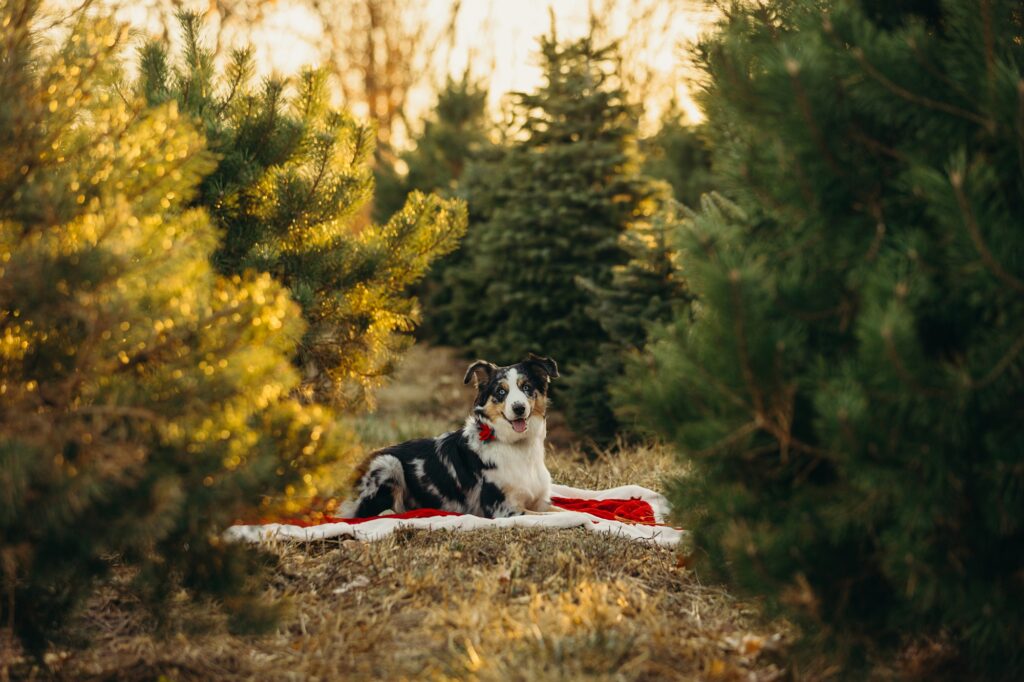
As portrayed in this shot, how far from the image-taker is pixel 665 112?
1989 cm

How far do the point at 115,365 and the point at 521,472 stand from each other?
3782mm

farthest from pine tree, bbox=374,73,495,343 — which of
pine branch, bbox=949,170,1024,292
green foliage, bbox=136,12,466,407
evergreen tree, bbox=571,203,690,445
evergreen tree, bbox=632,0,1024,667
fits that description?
pine branch, bbox=949,170,1024,292

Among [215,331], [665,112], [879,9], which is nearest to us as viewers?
[215,331]

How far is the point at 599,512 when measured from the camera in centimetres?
645

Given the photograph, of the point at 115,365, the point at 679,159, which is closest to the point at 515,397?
the point at 115,365

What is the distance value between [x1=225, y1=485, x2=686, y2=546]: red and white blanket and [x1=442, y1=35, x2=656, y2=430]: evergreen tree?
5.79m

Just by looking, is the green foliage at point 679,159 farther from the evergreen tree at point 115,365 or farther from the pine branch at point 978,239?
the pine branch at point 978,239

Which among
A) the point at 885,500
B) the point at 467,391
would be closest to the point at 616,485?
the point at 885,500

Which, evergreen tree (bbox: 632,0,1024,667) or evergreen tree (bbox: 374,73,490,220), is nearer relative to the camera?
evergreen tree (bbox: 632,0,1024,667)

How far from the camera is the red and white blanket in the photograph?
523 centimetres

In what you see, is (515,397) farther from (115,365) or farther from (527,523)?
(115,365)

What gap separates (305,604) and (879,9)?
3.72m

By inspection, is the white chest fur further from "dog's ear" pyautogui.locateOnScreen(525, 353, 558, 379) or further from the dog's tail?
the dog's tail

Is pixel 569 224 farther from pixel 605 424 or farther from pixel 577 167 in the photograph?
pixel 605 424
